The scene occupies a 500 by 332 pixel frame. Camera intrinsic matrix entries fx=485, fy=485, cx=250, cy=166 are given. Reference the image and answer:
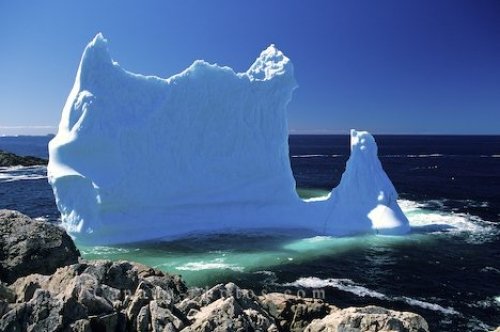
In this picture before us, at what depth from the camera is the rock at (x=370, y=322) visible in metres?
9.46

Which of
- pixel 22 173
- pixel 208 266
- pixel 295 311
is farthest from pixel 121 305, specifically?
pixel 22 173

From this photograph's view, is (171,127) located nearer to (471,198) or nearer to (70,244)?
(70,244)

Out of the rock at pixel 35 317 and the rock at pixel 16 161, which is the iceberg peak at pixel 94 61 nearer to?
the rock at pixel 35 317

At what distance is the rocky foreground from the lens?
365 inches

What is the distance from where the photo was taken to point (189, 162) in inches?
1152

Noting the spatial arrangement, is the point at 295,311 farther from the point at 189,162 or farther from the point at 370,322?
the point at 189,162

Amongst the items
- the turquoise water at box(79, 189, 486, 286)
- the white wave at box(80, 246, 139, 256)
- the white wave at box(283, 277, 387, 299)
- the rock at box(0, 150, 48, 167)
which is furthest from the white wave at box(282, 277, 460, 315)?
the rock at box(0, 150, 48, 167)

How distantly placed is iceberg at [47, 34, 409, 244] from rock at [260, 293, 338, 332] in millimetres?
15134

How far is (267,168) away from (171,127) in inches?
256

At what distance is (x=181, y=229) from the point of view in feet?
90.1

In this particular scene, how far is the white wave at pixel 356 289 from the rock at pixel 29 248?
9.24m

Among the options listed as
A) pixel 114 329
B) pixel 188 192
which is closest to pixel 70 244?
pixel 114 329

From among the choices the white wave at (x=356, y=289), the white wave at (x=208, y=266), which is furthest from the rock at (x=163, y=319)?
→ the white wave at (x=208, y=266)

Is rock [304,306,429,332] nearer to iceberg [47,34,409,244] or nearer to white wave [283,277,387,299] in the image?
white wave [283,277,387,299]
